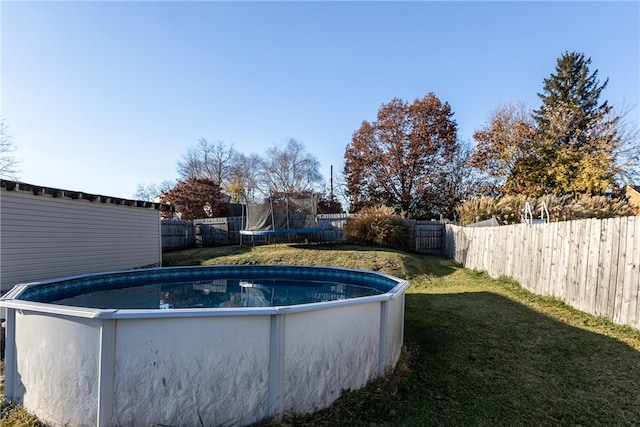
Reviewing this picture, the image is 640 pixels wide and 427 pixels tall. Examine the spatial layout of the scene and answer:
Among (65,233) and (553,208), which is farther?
(553,208)

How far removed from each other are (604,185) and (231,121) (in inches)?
604

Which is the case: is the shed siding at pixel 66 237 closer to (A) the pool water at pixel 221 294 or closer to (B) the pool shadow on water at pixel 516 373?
(A) the pool water at pixel 221 294

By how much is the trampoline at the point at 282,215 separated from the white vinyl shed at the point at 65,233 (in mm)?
3234

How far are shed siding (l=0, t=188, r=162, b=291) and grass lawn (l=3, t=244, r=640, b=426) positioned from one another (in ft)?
22.9

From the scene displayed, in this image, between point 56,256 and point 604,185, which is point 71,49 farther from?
point 604,185

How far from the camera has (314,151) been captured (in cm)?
2689

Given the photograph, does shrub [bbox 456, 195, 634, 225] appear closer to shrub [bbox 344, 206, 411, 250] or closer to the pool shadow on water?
shrub [bbox 344, 206, 411, 250]

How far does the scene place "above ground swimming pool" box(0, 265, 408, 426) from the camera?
204 cm

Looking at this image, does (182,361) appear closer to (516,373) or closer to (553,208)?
(516,373)

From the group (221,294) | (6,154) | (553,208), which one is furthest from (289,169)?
(221,294)

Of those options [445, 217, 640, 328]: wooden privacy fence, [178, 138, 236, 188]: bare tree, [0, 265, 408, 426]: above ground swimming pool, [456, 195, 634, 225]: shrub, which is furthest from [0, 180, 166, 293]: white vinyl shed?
[178, 138, 236, 188]: bare tree

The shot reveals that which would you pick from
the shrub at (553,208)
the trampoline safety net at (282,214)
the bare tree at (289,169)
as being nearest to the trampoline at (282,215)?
the trampoline safety net at (282,214)

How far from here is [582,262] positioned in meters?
4.65

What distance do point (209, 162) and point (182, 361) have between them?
94.4 ft
